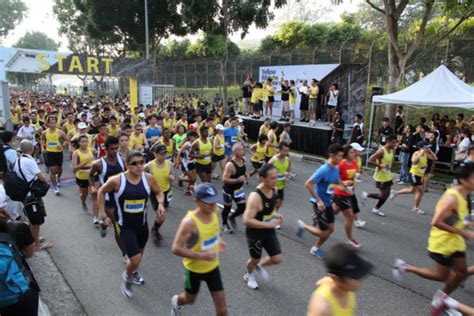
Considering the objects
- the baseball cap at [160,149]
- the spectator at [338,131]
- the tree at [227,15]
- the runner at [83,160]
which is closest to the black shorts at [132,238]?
the baseball cap at [160,149]

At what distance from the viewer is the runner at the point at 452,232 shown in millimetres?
3967

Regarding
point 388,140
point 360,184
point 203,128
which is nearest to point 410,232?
point 388,140

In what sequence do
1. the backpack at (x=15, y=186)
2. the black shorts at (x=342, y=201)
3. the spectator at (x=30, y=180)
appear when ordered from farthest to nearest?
1. the black shorts at (x=342, y=201)
2. the spectator at (x=30, y=180)
3. the backpack at (x=15, y=186)

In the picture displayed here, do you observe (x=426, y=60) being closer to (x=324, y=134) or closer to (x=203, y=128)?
A: (x=324, y=134)

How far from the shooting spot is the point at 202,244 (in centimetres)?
357

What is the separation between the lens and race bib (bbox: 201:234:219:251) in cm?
359

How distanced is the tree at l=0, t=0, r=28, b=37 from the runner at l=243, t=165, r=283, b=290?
70338 millimetres

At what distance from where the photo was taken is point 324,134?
47.4ft

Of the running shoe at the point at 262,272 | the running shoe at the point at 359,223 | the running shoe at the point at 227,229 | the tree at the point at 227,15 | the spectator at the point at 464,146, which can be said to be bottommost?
the running shoe at the point at 227,229

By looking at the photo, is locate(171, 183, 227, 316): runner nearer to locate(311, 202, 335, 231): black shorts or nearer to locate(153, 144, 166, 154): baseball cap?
locate(311, 202, 335, 231): black shorts

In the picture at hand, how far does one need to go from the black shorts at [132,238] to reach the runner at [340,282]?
2625mm

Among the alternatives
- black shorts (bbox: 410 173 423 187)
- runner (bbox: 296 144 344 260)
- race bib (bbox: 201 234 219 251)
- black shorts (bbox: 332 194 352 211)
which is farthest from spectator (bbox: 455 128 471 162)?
race bib (bbox: 201 234 219 251)

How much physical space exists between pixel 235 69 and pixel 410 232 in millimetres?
19944

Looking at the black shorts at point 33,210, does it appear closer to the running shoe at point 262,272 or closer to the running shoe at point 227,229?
the running shoe at point 227,229
